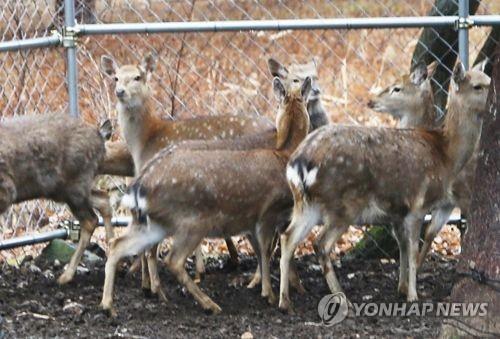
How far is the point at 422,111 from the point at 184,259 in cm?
271

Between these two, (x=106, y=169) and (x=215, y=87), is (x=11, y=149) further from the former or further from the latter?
(x=215, y=87)

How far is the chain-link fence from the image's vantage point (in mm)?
11172

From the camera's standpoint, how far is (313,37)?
1720 centimetres

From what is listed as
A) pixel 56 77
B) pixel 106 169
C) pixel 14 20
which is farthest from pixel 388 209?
pixel 56 77

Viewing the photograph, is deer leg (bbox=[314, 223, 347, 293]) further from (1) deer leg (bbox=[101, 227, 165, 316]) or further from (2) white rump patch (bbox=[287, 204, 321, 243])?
(1) deer leg (bbox=[101, 227, 165, 316])

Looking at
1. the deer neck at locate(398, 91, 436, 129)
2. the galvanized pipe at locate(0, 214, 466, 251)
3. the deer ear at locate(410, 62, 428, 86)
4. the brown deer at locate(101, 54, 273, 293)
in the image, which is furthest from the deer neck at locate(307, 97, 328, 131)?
the galvanized pipe at locate(0, 214, 466, 251)

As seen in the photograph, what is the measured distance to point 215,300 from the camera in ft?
30.0

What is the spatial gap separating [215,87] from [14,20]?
2707 millimetres

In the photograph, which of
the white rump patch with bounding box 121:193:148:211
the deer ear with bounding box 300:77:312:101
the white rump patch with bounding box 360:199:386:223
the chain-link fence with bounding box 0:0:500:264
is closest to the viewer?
the white rump patch with bounding box 121:193:148:211

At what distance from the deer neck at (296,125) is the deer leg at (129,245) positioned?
45.8 inches

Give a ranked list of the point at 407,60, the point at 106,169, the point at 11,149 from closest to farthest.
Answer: the point at 11,149 → the point at 106,169 → the point at 407,60

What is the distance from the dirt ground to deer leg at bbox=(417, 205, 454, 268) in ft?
0.64

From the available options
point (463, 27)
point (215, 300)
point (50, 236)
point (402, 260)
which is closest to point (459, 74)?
point (463, 27)

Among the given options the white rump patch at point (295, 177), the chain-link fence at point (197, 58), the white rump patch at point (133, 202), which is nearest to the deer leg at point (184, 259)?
the white rump patch at point (133, 202)
